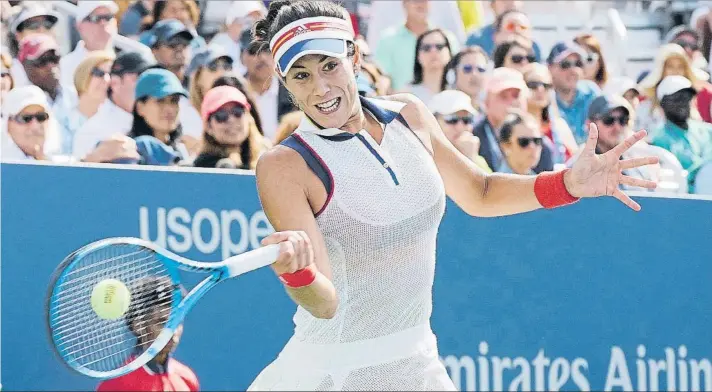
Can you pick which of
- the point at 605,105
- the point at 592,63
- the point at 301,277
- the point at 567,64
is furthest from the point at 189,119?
the point at 301,277

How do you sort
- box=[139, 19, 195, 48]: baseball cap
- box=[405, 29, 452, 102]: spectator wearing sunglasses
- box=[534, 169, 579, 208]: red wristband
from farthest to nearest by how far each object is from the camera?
box=[139, 19, 195, 48]: baseball cap < box=[405, 29, 452, 102]: spectator wearing sunglasses < box=[534, 169, 579, 208]: red wristband

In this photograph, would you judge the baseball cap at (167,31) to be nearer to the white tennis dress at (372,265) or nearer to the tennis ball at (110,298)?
the white tennis dress at (372,265)

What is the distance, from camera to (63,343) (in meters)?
4.20

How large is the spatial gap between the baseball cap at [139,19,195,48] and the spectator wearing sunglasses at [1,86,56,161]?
1.54 m

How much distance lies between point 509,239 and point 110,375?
287 cm

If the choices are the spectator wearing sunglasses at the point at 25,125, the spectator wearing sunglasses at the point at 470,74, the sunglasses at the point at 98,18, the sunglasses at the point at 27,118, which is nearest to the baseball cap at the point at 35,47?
the sunglasses at the point at 98,18

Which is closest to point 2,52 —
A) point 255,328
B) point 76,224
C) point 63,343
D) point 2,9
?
point 2,9

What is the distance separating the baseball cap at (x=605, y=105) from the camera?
815cm

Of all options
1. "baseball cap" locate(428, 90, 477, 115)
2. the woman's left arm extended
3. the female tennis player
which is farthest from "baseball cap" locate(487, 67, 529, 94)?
the female tennis player

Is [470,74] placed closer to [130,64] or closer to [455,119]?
[455,119]

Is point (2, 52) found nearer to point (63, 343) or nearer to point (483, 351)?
point (483, 351)

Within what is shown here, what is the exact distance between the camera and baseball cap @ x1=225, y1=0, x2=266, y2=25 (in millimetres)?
9836

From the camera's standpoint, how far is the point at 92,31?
921 centimetres

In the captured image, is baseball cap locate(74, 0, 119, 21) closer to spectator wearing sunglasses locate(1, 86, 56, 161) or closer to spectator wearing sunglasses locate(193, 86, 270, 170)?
spectator wearing sunglasses locate(1, 86, 56, 161)
